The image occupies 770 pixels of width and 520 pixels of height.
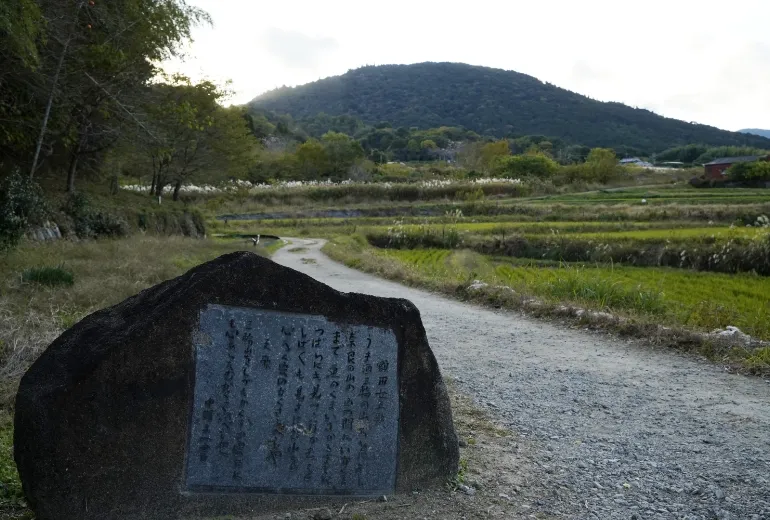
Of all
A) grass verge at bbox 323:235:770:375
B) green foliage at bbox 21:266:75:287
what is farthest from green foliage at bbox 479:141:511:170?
green foliage at bbox 21:266:75:287

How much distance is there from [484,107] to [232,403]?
137m

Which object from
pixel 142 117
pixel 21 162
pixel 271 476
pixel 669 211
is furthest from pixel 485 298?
pixel 669 211

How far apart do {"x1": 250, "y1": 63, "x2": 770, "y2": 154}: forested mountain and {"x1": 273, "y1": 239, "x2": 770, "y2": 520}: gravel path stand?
374 feet

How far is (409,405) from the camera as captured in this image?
363 centimetres

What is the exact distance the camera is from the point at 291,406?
3.39 meters

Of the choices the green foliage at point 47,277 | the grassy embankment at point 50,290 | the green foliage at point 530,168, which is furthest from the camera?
the green foliage at point 530,168

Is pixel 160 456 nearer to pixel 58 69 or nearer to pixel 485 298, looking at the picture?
pixel 485 298

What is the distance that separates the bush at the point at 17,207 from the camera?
10.6 meters

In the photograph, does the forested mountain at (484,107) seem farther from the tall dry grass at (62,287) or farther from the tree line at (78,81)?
the tall dry grass at (62,287)

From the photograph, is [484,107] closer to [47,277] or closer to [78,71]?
[78,71]

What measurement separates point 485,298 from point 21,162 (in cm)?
1128

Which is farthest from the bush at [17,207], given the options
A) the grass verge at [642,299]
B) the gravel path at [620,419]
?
the grass verge at [642,299]

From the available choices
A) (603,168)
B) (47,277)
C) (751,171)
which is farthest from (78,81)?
(603,168)

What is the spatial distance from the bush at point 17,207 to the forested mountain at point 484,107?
111185mm
